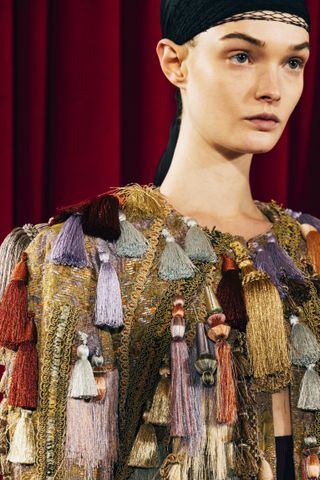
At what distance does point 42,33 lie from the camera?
208cm

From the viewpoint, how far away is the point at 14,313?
1.50 meters

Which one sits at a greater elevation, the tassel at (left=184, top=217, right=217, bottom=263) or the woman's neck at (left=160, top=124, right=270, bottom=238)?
the woman's neck at (left=160, top=124, right=270, bottom=238)

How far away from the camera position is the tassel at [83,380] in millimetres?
1432

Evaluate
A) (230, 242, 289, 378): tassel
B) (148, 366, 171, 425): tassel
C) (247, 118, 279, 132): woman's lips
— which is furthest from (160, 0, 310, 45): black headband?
(148, 366, 171, 425): tassel

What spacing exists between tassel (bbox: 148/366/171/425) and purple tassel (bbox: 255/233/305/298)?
23 cm

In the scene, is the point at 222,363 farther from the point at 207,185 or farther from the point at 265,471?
the point at 207,185

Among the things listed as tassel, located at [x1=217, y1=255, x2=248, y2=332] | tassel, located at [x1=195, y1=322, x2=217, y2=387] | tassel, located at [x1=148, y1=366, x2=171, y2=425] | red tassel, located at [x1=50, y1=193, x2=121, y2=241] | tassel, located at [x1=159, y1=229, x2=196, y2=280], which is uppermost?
red tassel, located at [x1=50, y1=193, x2=121, y2=241]

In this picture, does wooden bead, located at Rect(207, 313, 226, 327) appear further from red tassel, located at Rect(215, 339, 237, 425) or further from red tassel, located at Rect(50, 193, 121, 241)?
red tassel, located at Rect(50, 193, 121, 241)

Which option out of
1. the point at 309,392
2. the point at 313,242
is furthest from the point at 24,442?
the point at 313,242

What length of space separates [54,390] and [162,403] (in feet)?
0.52

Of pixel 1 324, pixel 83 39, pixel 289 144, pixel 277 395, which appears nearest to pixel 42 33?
pixel 83 39

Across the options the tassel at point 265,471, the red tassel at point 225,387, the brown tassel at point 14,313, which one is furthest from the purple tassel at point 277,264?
the brown tassel at point 14,313

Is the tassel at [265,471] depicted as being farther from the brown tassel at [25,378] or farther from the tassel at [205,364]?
the brown tassel at [25,378]

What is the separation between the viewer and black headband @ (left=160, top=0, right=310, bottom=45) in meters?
1.56
